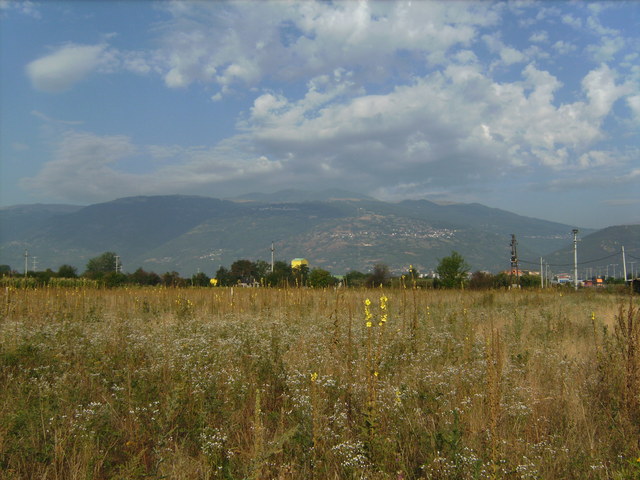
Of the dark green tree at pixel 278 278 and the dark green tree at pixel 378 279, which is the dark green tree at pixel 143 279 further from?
the dark green tree at pixel 378 279

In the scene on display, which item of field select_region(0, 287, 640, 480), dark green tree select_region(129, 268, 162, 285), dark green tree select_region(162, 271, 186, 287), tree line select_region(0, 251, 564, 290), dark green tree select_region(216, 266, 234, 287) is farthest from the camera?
dark green tree select_region(129, 268, 162, 285)

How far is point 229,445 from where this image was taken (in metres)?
3.48

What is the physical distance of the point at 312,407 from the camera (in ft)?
11.1

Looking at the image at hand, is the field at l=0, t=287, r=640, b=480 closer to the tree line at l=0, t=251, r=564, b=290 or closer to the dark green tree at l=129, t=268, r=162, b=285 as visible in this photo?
the tree line at l=0, t=251, r=564, b=290

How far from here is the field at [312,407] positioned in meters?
3.13

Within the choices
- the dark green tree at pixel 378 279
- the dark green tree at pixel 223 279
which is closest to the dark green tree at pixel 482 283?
the dark green tree at pixel 378 279

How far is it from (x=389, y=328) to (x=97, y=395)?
4.84 metres

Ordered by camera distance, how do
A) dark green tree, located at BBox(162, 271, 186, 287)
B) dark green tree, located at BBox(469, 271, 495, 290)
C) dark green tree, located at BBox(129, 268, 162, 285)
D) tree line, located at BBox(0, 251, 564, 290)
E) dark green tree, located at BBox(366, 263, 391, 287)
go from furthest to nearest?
dark green tree, located at BBox(129, 268, 162, 285), dark green tree, located at BBox(366, 263, 391, 287), dark green tree, located at BBox(469, 271, 495, 290), dark green tree, located at BBox(162, 271, 186, 287), tree line, located at BBox(0, 251, 564, 290)

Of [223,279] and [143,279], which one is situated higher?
[143,279]

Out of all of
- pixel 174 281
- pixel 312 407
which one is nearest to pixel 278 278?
pixel 174 281

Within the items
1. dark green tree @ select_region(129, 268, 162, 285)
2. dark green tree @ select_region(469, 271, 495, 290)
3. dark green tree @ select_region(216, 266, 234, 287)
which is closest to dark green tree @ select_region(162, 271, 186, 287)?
dark green tree @ select_region(216, 266, 234, 287)

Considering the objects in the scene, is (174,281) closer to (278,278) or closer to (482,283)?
(278,278)

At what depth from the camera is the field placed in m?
3.13

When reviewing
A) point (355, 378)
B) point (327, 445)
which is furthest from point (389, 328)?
point (327, 445)
